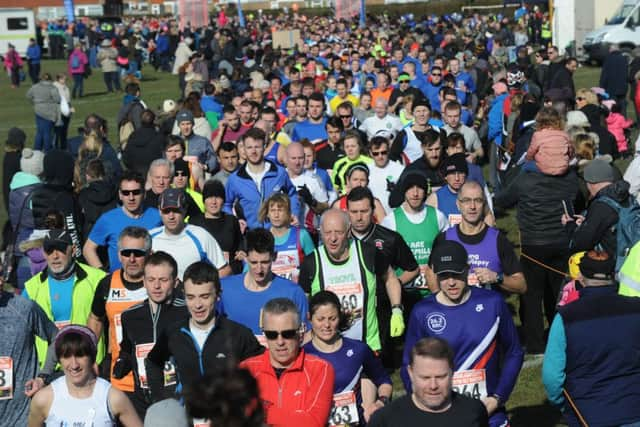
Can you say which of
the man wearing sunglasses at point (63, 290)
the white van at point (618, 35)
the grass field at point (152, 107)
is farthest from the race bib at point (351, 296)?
the white van at point (618, 35)

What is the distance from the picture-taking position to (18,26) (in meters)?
52.9

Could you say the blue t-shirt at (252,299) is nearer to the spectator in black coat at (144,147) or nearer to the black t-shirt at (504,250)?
the black t-shirt at (504,250)

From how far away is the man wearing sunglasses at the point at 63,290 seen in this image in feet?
25.8

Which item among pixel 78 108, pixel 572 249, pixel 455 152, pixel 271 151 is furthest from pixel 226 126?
pixel 78 108

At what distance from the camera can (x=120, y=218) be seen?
9273mm

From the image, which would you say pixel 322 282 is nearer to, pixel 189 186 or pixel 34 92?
pixel 189 186

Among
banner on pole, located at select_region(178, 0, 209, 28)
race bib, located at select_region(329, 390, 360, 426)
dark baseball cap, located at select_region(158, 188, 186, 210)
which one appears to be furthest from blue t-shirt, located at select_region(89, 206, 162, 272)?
banner on pole, located at select_region(178, 0, 209, 28)

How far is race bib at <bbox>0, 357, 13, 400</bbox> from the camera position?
6.72 metres

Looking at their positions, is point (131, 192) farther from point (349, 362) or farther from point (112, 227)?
point (349, 362)

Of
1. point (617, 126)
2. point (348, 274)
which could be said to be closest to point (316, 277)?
point (348, 274)

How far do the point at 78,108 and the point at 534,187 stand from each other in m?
26.2

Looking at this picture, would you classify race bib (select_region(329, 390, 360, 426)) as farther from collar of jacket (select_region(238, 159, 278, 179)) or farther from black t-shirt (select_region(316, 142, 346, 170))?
black t-shirt (select_region(316, 142, 346, 170))

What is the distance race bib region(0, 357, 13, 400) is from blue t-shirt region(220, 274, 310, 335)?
1.46 meters

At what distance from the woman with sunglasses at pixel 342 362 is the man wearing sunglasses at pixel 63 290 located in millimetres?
2076
